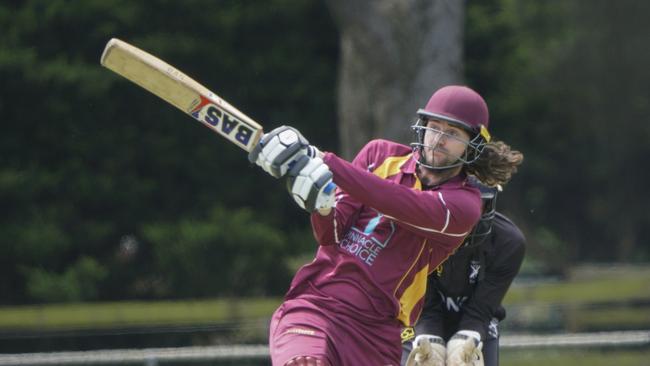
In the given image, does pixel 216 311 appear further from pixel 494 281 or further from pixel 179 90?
pixel 179 90

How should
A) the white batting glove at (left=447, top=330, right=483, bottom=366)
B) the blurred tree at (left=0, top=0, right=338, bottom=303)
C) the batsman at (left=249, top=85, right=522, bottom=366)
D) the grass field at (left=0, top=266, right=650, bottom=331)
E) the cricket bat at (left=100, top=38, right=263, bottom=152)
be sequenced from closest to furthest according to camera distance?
the cricket bat at (left=100, top=38, right=263, bottom=152) < the batsman at (left=249, top=85, right=522, bottom=366) < the white batting glove at (left=447, top=330, right=483, bottom=366) < the grass field at (left=0, top=266, right=650, bottom=331) < the blurred tree at (left=0, top=0, right=338, bottom=303)

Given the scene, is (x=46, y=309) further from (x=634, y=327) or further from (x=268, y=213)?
(x=634, y=327)

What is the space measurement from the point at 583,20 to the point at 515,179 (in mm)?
4440

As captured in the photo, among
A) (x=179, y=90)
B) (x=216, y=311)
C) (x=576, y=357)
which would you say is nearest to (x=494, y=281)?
(x=179, y=90)

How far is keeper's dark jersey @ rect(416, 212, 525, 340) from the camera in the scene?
5230 millimetres

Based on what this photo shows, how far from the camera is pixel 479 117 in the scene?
4.71m

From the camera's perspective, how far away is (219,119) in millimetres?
4199

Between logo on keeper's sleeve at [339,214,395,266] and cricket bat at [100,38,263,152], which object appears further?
logo on keeper's sleeve at [339,214,395,266]

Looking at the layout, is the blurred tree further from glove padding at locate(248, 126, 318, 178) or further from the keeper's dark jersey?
glove padding at locate(248, 126, 318, 178)

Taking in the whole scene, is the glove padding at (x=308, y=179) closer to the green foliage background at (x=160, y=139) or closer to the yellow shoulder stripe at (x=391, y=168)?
the yellow shoulder stripe at (x=391, y=168)

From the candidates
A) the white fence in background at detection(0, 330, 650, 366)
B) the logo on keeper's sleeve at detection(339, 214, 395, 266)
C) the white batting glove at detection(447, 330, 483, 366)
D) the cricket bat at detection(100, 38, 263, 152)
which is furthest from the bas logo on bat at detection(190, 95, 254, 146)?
the white fence in background at detection(0, 330, 650, 366)

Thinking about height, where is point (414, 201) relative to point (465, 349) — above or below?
above

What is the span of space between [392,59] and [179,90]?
21.2 ft

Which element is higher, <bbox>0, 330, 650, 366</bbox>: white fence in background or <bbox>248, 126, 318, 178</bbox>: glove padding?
<bbox>0, 330, 650, 366</bbox>: white fence in background
